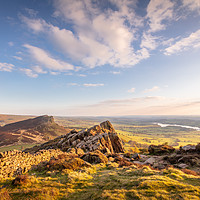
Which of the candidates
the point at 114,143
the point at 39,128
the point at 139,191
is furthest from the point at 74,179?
the point at 39,128

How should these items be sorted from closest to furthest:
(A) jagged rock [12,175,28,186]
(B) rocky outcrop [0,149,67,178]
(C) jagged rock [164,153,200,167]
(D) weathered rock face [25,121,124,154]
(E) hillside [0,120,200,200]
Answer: (E) hillside [0,120,200,200] → (A) jagged rock [12,175,28,186] → (B) rocky outcrop [0,149,67,178] → (C) jagged rock [164,153,200,167] → (D) weathered rock face [25,121,124,154]

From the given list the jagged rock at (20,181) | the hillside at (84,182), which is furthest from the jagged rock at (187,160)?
the jagged rock at (20,181)

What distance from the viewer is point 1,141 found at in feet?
393

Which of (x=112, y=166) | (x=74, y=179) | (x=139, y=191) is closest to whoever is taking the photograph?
(x=139, y=191)

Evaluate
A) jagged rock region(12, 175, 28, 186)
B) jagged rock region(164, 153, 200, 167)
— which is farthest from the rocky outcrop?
jagged rock region(164, 153, 200, 167)

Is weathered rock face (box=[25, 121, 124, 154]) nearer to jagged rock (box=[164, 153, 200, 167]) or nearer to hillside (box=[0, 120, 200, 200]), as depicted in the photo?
hillside (box=[0, 120, 200, 200])

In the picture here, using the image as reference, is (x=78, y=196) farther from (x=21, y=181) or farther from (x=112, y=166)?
(x=112, y=166)

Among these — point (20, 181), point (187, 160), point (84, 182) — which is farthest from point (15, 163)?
point (187, 160)

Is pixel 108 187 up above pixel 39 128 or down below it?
above

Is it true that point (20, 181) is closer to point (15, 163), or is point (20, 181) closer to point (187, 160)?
→ point (15, 163)

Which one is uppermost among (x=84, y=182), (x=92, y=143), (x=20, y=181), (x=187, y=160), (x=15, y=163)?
(x=20, y=181)

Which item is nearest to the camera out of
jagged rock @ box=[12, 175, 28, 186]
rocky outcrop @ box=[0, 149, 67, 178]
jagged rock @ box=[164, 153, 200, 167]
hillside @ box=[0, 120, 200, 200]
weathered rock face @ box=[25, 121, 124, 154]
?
hillside @ box=[0, 120, 200, 200]

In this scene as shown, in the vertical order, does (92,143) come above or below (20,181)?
below

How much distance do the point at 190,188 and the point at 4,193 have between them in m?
18.6
